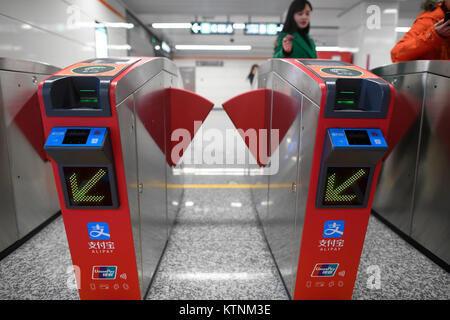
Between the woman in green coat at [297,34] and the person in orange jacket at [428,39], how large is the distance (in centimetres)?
64

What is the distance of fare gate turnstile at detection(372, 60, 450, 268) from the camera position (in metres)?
1.85

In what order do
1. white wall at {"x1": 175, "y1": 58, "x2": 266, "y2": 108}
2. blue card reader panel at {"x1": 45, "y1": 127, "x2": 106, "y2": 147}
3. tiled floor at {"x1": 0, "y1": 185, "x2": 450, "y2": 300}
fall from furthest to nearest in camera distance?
white wall at {"x1": 175, "y1": 58, "x2": 266, "y2": 108} → tiled floor at {"x1": 0, "y1": 185, "x2": 450, "y2": 300} → blue card reader panel at {"x1": 45, "y1": 127, "x2": 106, "y2": 147}

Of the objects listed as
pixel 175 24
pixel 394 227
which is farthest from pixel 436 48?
pixel 175 24

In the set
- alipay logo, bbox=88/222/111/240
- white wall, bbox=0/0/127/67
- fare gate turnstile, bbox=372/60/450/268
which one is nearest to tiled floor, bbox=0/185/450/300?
fare gate turnstile, bbox=372/60/450/268

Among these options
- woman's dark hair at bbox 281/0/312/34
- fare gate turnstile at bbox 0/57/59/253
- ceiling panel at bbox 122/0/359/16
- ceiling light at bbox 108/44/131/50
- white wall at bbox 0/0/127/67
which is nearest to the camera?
fare gate turnstile at bbox 0/57/59/253

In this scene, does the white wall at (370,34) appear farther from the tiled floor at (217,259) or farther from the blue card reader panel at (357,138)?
the blue card reader panel at (357,138)

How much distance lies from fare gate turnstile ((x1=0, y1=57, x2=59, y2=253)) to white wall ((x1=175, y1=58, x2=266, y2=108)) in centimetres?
1423

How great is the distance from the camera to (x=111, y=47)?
6.27 meters

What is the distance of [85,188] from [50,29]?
3458 millimetres

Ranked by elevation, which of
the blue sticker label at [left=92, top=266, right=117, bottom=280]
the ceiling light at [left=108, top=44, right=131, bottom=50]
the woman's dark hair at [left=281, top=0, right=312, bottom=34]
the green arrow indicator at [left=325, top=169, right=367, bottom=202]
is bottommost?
the blue sticker label at [left=92, top=266, right=117, bottom=280]

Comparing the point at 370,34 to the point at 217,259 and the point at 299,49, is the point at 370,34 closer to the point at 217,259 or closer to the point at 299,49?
the point at 299,49

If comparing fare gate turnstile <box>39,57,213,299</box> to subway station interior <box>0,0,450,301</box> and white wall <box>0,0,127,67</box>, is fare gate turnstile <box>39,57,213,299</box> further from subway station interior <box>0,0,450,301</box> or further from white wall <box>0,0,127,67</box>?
white wall <box>0,0,127,67</box>

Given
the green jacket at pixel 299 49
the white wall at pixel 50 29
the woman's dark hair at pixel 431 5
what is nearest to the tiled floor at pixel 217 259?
the green jacket at pixel 299 49

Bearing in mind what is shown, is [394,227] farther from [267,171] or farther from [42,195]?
[42,195]
